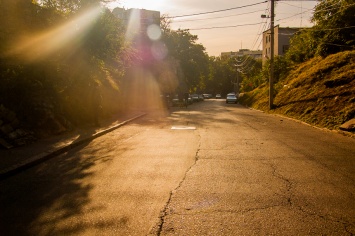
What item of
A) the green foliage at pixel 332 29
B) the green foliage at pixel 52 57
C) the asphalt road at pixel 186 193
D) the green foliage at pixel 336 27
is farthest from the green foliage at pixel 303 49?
the asphalt road at pixel 186 193

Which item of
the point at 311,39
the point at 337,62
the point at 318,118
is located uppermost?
the point at 311,39

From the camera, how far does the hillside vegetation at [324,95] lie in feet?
53.3

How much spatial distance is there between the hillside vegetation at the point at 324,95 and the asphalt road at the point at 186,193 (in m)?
6.92

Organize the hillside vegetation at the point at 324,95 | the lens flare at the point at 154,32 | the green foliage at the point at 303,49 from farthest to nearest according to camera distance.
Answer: the lens flare at the point at 154,32 < the green foliage at the point at 303,49 < the hillside vegetation at the point at 324,95

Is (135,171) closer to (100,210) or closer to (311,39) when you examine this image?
(100,210)

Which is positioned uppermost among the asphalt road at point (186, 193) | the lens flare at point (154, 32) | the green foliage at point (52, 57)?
the lens flare at point (154, 32)

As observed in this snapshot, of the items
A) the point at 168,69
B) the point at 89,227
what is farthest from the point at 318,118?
the point at 168,69

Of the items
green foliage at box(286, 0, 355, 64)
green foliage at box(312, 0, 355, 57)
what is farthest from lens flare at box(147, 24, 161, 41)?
green foliage at box(312, 0, 355, 57)

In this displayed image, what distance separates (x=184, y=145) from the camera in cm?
1089

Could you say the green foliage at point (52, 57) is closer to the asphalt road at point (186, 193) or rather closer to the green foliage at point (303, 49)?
the asphalt road at point (186, 193)

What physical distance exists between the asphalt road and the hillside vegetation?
272 inches

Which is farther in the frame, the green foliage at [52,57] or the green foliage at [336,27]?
the green foliage at [336,27]

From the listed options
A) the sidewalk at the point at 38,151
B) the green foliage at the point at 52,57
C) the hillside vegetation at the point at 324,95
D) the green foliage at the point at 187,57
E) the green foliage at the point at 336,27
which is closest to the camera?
the sidewalk at the point at 38,151

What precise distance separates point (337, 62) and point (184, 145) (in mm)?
16606
